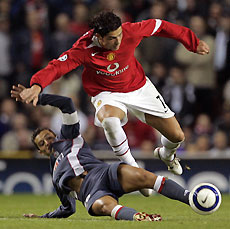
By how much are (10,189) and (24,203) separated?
1906 millimetres

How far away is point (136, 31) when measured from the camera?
749 cm

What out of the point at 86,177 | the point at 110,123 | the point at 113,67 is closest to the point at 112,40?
the point at 113,67

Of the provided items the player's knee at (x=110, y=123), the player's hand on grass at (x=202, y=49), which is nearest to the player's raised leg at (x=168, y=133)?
the player's knee at (x=110, y=123)

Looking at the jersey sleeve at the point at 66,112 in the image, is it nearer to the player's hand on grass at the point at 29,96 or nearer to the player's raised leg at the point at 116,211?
the player's hand on grass at the point at 29,96

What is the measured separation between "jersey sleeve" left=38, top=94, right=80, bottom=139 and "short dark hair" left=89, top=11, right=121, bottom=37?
0.80 metres

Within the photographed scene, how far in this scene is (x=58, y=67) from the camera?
689cm

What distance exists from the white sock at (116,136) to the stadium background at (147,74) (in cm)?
391

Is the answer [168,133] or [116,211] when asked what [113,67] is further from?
[116,211]

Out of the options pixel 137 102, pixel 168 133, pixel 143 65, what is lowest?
pixel 143 65

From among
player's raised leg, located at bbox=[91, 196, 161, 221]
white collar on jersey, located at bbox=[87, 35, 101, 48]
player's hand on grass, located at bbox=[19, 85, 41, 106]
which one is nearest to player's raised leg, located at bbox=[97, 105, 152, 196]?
white collar on jersey, located at bbox=[87, 35, 101, 48]

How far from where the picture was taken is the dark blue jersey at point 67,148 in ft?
22.9

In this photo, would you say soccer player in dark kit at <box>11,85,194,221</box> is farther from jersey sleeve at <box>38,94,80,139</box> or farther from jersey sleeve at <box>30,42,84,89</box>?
jersey sleeve at <box>30,42,84,89</box>

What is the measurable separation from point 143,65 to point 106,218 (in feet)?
18.6

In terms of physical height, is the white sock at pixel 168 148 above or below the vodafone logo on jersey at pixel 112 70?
below
